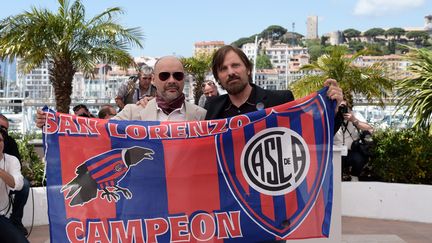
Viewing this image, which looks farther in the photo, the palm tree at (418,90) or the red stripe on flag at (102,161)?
the palm tree at (418,90)

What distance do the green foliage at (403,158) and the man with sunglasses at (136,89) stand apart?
3.38m

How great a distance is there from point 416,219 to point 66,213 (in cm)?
639

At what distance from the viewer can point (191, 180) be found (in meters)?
4.48

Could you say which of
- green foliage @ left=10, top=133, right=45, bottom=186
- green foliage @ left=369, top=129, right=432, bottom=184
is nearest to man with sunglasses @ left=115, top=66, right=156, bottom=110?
green foliage @ left=10, top=133, right=45, bottom=186

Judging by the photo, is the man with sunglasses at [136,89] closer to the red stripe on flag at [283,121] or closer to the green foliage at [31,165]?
the green foliage at [31,165]

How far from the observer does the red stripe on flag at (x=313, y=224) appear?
4.48 meters

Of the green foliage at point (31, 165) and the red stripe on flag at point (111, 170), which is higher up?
the red stripe on flag at point (111, 170)

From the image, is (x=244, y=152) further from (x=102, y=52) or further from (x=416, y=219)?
(x=102, y=52)

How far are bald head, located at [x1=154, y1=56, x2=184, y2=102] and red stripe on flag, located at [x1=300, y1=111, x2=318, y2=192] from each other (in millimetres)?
807

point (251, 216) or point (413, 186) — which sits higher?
point (251, 216)

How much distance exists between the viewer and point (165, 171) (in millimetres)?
4484

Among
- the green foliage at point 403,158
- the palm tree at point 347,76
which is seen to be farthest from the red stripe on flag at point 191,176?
the palm tree at point 347,76

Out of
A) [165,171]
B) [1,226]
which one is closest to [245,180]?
[165,171]

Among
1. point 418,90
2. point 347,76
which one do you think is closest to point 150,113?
point 418,90
